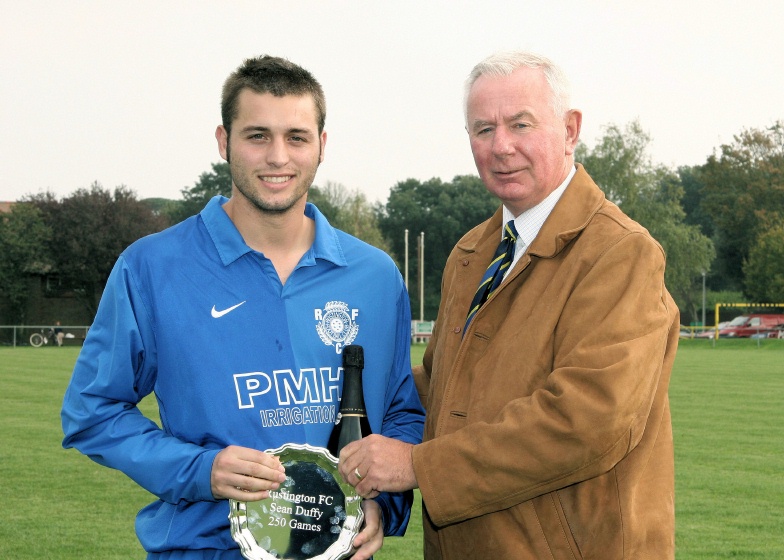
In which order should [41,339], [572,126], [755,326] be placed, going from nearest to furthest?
1. [572,126]
2. [41,339]
3. [755,326]

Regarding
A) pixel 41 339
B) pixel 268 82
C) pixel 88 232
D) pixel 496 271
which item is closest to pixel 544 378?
pixel 496 271

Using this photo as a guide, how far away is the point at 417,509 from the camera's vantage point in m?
9.70

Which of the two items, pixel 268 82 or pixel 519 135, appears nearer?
pixel 268 82

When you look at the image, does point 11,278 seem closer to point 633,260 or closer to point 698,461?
point 698,461

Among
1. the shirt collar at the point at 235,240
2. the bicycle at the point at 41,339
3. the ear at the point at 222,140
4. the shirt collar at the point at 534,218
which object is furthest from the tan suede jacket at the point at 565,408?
the bicycle at the point at 41,339

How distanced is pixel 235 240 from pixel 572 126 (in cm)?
133

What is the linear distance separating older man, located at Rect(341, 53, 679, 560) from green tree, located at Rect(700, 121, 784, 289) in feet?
233

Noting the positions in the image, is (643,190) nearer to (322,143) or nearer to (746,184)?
(746,184)

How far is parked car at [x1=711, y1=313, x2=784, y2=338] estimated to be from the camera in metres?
58.5

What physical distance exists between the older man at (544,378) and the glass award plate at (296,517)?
112 mm

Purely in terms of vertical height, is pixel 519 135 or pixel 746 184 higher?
pixel 746 184

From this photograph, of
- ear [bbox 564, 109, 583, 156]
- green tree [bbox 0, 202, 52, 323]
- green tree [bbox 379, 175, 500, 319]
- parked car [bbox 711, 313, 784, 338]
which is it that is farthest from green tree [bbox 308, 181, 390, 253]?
ear [bbox 564, 109, 583, 156]

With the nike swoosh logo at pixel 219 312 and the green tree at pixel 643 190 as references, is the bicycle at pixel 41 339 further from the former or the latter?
the nike swoosh logo at pixel 219 312

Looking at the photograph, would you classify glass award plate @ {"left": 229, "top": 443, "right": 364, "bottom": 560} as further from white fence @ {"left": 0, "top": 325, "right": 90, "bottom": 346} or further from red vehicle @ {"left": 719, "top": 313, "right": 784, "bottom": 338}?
red vehicle @ {"left": 719, "top": 313, "right": 784, "bottom": 338}
